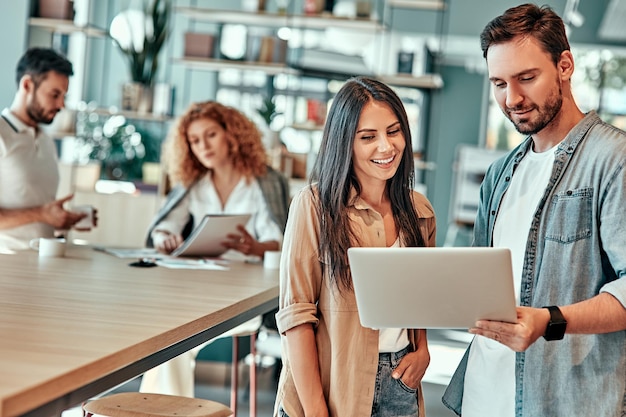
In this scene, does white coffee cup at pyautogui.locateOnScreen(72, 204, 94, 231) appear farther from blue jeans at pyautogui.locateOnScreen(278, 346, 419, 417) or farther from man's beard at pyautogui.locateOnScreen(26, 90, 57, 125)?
blue jeans at pyautogui.locateOnScreen(278, 346, 419, 417)

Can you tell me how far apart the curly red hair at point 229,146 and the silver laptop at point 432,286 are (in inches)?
92.5

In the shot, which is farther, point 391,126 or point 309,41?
point 309,41

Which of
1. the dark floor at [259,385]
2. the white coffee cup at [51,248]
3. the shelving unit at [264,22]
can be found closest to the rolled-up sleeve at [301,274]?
the white coffee cup at [51,248]

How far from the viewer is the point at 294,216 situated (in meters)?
2.05

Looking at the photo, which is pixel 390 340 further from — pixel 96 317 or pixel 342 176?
pixel 96 317

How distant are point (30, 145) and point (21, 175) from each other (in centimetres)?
16

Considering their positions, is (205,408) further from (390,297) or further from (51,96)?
(51,96)

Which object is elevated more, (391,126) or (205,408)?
(391,126)

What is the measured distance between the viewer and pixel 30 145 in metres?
3.91

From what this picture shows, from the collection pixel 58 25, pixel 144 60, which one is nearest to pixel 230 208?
pixel 58 25

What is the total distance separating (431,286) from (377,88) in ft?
1.77

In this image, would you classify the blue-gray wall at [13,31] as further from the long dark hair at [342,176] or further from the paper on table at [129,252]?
the long dark hair at [342,176]

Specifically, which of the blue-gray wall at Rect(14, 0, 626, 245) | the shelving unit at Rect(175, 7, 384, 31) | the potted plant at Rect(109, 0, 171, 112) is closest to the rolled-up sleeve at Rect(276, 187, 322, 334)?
the shelving unit at Rect(175, 7, 384, 31)

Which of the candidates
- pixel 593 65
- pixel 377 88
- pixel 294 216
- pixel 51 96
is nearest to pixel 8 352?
pixel 294 216
